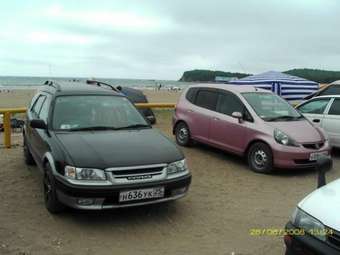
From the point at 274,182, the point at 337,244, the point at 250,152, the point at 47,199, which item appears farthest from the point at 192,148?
the point at 337,244

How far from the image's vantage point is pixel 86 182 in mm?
5508

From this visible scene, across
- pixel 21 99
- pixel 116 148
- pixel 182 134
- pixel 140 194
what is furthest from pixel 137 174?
pixel 21 99

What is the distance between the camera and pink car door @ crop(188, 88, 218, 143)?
10485 mm

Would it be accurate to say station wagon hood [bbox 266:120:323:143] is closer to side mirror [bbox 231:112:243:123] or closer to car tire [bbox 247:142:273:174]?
car tire [bbox 247:142:273:174]

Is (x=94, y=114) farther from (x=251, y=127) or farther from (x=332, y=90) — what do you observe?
(x=332, y=90)

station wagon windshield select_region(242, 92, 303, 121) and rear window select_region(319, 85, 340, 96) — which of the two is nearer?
station wagon windshield select_region(242, 92, 303, 121)

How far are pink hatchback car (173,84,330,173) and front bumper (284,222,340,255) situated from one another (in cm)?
436

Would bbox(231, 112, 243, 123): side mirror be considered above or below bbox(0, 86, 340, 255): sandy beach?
above

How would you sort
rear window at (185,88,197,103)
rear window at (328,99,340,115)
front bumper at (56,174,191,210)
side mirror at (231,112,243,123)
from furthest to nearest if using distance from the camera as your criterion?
rear window at (185,88,197,103) < rear window at (328,99,340,115) < side mirror at (231,112,243,123) < front bumper at (56,174,191,210)

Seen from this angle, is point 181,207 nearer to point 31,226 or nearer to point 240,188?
point 240,188

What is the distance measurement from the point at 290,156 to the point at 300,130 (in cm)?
76

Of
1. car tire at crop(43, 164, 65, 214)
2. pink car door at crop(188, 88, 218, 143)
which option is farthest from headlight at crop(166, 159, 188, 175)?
pink car door at crop(188, 88, 218, 143)

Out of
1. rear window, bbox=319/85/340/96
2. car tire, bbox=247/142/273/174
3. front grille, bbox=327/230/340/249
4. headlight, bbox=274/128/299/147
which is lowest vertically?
car tire, bbox=247/142/273/174

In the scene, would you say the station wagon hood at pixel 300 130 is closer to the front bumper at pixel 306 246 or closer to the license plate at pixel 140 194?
the license plate at pixel 140 194
